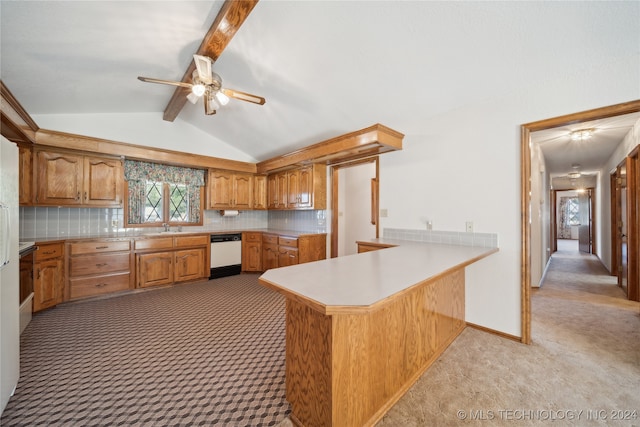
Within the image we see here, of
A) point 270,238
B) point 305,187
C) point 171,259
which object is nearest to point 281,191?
point 305,187

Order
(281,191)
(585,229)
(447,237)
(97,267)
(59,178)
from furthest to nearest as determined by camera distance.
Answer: (585,229) → (281,191) → (97,267) → (59,178) → (447,237)

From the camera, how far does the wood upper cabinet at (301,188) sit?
421 cm

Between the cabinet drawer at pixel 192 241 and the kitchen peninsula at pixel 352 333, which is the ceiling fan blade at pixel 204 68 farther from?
the cabinet drawer at pixel 192 241

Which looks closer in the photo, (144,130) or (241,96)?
(241,96)

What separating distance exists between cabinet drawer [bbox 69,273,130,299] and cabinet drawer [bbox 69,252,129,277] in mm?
86

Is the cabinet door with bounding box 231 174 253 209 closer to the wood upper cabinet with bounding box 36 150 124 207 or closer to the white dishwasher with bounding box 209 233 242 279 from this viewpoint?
the white dishwasher with bounding box 209 233 242 279

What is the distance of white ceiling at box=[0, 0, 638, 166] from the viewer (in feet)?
5.60

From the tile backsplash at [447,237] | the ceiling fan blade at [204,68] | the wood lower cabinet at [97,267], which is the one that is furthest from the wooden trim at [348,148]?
the wood lower cabinet at [97,267]

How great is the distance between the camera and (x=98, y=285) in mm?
3283

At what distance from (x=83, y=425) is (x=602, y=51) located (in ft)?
13.3

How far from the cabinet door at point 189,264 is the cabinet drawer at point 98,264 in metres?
0.65

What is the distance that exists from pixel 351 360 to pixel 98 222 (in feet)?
13.9

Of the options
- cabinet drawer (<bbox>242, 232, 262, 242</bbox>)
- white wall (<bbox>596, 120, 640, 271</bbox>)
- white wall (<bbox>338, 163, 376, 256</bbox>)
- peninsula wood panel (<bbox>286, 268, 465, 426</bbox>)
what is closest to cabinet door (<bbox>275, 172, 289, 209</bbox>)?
cabinet drawer (<bbox>242, 232, 262, 242</bbox>)

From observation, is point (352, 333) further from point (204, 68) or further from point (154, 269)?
point (154, 269)
